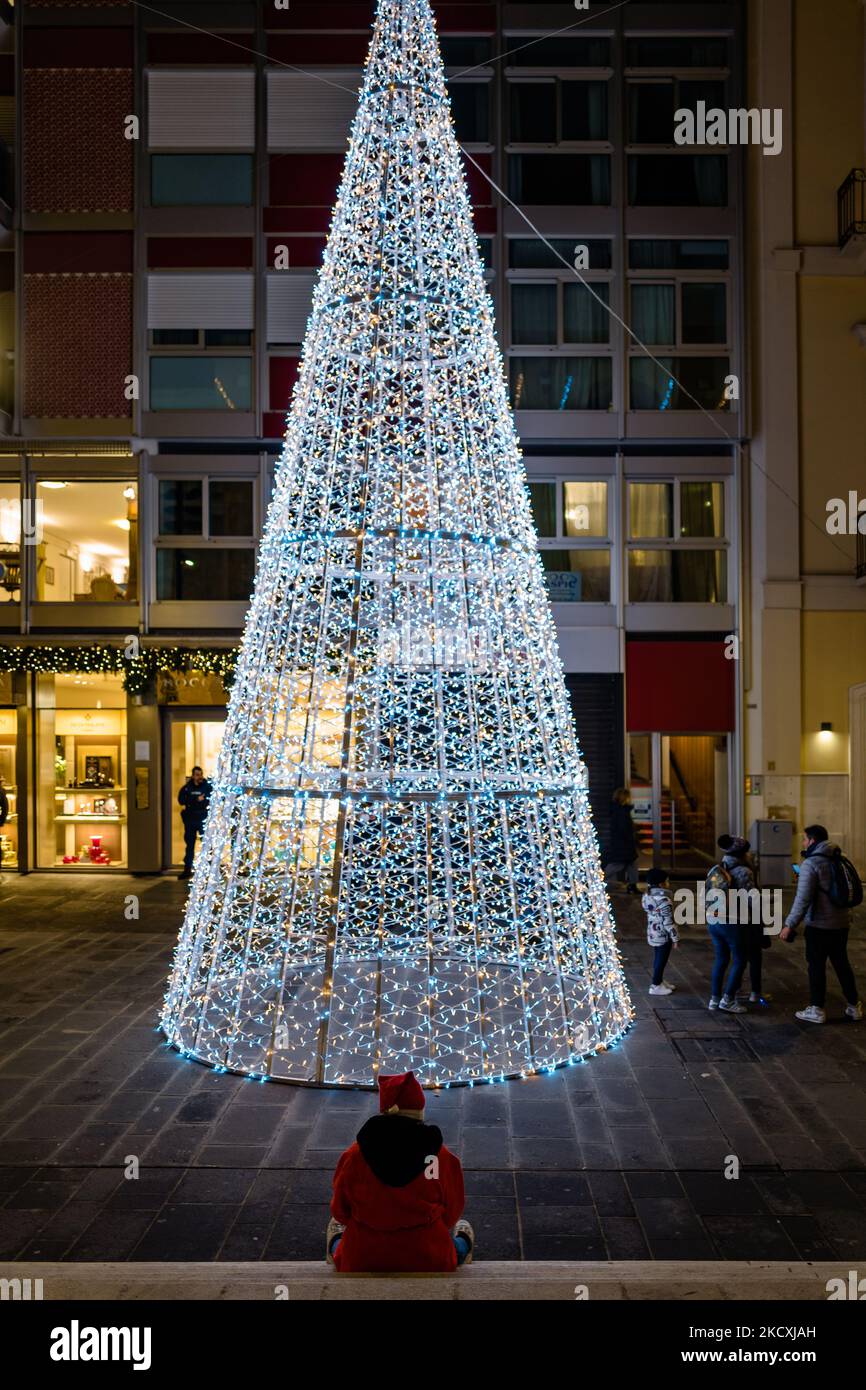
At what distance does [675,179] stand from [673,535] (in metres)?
5.78

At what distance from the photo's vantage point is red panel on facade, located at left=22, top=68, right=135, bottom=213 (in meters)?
15.9

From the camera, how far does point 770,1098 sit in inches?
263

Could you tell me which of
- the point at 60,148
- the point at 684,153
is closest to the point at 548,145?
the point at 684,153

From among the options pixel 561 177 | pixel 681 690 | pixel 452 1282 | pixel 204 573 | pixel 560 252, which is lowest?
pixel 452 1282

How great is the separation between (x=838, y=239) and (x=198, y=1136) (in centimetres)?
1546

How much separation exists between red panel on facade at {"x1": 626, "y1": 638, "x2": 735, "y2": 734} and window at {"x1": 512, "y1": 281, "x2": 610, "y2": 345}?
527 cm

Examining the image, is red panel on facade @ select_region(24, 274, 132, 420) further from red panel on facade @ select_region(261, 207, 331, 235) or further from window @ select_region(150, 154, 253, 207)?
red panel on facade @ select_region(261, 207, 331, 235)

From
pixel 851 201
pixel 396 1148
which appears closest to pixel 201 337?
pixel 851 201

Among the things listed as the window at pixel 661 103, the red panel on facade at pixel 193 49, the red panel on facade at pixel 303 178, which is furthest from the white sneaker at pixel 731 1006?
the red panel on facade at pixel 193 49

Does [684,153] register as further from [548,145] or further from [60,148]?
[60,148]

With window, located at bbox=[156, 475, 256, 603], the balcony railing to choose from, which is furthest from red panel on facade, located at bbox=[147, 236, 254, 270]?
the balcony railing

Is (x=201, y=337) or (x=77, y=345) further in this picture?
(x=201, y=337)

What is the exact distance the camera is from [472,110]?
642 inches

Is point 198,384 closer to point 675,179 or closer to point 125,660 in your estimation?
point 125,660
